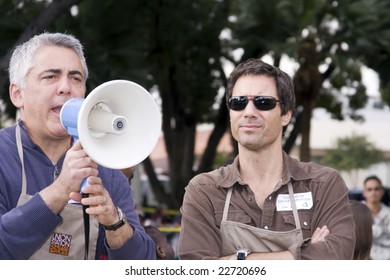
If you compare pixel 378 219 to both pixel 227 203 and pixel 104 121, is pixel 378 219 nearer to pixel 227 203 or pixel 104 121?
pixel 227 203

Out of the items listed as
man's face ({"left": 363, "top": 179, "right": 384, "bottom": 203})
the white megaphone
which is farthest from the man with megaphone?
man's face ({"left": 363, "top": 179, "right": 384, "bottom": 203})

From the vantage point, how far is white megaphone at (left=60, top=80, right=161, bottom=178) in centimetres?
212

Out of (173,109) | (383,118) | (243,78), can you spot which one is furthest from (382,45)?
(383,118)

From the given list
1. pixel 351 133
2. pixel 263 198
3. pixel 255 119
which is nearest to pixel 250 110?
pixel 255 119

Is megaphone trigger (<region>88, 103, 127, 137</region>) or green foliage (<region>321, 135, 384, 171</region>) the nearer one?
megaphone trigger (<region>88, 103, 127, 137</region>)

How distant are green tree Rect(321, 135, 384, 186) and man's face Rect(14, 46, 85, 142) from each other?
49039mm

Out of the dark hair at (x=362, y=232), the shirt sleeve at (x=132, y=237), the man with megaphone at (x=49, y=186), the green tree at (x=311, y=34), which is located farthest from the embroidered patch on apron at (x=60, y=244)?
the green tree at (x=311, y=34)

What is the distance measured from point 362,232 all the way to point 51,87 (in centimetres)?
212

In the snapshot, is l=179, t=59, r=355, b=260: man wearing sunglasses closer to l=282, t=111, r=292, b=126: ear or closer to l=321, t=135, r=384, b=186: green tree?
l=282, t=111, r=292, b=126: ear

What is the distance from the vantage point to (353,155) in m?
52.1

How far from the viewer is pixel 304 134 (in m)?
13.8

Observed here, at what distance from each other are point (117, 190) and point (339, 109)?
17461mm

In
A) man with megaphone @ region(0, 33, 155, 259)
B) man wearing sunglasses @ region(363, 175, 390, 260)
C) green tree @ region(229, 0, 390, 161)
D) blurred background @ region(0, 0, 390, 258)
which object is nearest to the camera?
man with megaphone @ region(0, 33, 155, 259)
